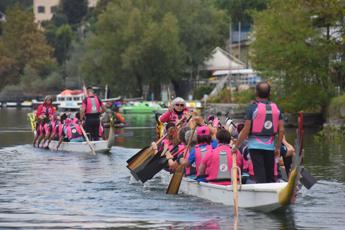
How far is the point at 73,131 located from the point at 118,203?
13427mm

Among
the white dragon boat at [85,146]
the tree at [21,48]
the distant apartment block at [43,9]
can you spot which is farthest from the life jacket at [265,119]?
the distant apartment block at [43,9]

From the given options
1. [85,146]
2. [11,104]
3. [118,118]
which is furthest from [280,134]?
[11,104]

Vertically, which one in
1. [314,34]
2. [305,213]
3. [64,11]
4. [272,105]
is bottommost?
[305,213]

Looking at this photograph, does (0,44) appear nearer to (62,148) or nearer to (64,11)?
(64,11)

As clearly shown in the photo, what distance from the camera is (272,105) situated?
1622 centimetres

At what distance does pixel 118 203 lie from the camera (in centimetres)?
1848

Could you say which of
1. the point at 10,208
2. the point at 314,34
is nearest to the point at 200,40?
the point at 314,34

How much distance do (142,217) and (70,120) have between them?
15.5 m

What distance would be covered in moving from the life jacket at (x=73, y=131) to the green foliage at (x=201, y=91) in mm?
61915

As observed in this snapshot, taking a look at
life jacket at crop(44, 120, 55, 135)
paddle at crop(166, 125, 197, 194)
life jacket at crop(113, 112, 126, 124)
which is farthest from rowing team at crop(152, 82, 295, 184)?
life jacket at crop(113, 112, 126, 124)

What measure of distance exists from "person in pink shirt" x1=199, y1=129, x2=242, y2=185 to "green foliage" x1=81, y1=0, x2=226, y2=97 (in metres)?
68.0

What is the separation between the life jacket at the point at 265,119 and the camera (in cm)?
1616

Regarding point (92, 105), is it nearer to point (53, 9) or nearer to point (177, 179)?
point (177, 179)

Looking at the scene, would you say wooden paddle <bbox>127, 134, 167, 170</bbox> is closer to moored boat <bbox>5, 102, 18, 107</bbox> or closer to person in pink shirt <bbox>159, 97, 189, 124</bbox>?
person in pink shirt <bbox>159, 97, 189, 124</bbox>
